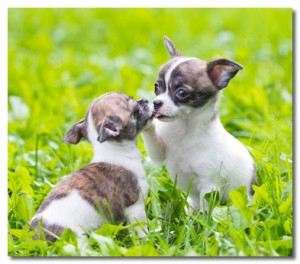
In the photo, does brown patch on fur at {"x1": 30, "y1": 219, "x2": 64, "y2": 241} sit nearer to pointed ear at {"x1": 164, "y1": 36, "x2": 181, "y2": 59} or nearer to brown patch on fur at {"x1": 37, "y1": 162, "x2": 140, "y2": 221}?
brown patch on fur at {"x1": 37, "y1": 162, "x2": 140, "y2": 221}

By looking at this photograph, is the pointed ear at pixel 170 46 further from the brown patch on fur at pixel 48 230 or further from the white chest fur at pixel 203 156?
the brown patch on fur at pixel 48 230

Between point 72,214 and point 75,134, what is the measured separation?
1.88 ft

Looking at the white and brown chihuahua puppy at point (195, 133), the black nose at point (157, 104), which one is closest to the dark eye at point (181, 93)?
the white and brown chihuahua puppy at point (195, 133)

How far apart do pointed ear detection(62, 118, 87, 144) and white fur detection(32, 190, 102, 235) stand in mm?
386

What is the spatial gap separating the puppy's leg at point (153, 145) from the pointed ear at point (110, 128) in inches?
20.2

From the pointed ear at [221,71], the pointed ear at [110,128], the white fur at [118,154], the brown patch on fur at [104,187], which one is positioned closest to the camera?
the pointed ear at [110,128]

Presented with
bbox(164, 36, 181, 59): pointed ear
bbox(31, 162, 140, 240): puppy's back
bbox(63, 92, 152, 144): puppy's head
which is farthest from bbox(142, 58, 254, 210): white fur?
bbox(31, 162, 140, 240): puppy's back

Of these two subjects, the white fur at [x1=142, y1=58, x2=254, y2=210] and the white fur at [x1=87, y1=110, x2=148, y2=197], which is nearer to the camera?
the white fur at [x1=87, y1=110, x2=148, y2=197]

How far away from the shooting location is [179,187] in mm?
5492

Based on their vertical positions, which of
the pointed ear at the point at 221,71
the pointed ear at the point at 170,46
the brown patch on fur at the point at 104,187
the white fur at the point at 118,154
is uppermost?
the pointed ear at the point at 170,46

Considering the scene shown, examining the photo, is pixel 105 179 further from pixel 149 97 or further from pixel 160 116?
pixel 149 97

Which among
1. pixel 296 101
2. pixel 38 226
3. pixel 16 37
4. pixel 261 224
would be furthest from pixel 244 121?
pixel 16 37

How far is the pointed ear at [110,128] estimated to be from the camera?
14.9ft

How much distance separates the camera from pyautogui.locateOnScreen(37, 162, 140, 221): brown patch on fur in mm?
4699
